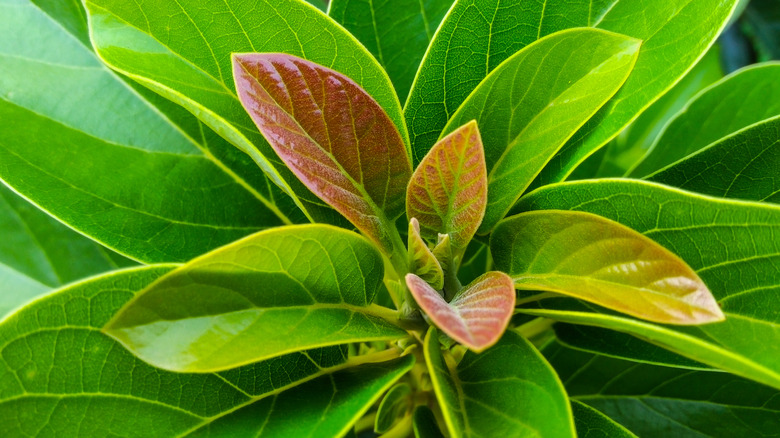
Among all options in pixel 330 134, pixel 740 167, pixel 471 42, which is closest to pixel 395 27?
pixel 471 42

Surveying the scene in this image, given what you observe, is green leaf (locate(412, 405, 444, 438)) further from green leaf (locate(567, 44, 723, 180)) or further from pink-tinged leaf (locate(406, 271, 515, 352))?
green leaf (locate(567, 44, 723, 180))

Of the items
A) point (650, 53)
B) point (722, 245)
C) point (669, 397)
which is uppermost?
point (650, 53)

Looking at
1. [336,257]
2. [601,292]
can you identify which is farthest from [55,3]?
[601,292]

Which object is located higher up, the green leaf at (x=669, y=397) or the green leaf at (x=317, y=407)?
the green leaf at (x=317, y=407)

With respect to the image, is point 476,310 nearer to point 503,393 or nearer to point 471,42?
point 503,393

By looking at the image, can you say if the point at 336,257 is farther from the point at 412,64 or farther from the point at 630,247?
the point at 412,64

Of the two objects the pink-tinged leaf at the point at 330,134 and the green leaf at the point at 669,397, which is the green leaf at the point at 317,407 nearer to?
the pink-tinged leaf at the point at 330,134

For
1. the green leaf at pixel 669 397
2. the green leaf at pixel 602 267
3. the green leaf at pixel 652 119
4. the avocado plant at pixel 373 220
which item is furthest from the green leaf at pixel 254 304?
the green leaf at pixel 652 119

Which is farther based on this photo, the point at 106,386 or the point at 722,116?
the point at 722,116
